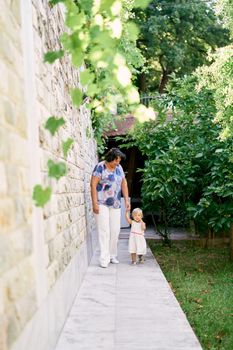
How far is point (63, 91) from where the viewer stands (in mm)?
4633

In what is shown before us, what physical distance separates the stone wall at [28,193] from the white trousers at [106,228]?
2051mm

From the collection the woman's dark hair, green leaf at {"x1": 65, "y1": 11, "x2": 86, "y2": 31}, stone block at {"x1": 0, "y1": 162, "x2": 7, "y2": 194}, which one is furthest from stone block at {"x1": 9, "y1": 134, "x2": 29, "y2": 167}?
the woman's dark hair

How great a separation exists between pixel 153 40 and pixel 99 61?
17.2 metres

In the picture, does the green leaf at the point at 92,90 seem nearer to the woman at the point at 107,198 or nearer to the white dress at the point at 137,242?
the woman at the point at 107,198

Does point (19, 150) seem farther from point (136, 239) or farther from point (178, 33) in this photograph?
point (178, 33)

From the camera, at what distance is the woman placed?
6.17 metres

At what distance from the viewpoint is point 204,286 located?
19.0 ft

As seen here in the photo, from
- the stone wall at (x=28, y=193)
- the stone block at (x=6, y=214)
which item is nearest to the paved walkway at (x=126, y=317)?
the stone wall at (x=28, y=193)

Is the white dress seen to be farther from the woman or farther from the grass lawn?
the grass lawn

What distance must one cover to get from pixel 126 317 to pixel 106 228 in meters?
2.31

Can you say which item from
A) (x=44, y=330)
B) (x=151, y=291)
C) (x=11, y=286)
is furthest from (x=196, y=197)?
(x=11, y=286)

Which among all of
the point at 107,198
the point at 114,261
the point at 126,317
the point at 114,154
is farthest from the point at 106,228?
the point at 126,317

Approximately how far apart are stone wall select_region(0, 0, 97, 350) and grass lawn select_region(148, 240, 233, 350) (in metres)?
1.24

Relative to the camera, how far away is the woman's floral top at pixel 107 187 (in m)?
6.28
